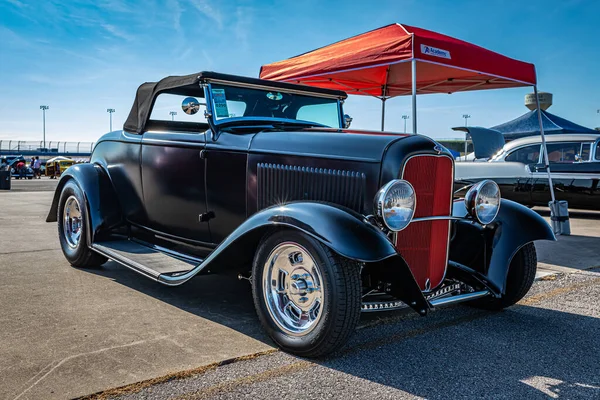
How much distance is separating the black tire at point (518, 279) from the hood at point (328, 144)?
4.57ft

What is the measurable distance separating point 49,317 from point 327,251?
6.51ft

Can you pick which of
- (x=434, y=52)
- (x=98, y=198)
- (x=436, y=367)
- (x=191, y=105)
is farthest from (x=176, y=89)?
(x=434, y=52)

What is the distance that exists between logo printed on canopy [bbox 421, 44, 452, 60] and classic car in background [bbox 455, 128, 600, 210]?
115 inches

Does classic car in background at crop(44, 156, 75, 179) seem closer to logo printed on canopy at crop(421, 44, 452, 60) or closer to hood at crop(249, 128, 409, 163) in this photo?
logo printed on canopy at crop(421, 44, 452, 60)

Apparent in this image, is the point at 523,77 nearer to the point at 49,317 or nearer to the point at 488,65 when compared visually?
the point at 488,65

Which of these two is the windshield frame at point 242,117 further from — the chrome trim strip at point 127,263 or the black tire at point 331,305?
the black tire at point 331,305

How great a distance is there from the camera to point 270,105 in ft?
14.2

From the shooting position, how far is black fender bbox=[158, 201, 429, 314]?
2.73m

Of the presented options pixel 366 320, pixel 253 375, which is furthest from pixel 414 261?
pixel 253 375

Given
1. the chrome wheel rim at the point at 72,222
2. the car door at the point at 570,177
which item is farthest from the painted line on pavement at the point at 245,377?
the car door at the point at 570,177

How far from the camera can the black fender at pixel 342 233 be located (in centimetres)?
273

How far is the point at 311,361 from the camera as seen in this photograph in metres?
2.90

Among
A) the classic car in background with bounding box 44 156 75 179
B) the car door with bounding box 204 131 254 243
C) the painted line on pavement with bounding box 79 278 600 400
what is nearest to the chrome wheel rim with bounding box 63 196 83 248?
the car door with bounding box 204 131 254 243

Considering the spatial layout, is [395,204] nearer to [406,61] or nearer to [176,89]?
[176,89]
